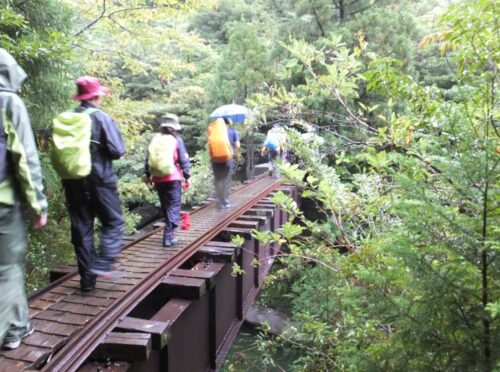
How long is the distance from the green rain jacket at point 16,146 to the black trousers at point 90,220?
92 centimetres

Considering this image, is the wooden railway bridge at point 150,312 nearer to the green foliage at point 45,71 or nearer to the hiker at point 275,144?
the hiker at point 275,144

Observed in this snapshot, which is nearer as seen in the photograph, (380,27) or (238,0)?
(380,27)

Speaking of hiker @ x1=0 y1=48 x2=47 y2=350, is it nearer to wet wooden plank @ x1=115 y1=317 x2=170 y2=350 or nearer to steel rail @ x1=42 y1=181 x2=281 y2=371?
steel rail @ x1=42 y1=181 x2=281 y2=371

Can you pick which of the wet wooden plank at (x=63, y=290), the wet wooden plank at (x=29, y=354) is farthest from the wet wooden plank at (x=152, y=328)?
the wet wooden plank at (x=63, y=290)

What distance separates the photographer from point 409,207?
73.6 inches

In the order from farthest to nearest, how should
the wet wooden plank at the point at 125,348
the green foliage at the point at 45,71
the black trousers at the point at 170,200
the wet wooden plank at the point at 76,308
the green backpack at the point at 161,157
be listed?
1. the green foliage at the point at 45,71
2. the black trousers at the point at 170,200
3. the green backpack at the point at 161,157
4. the wet wooden plank at the point at 76,308
5. the wet wooden plank at the point at 125,348

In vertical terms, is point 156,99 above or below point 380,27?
below

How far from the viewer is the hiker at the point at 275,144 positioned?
366 cm

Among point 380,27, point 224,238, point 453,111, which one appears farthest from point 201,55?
point 453,111

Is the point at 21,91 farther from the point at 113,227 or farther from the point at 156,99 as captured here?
the point at 156,99

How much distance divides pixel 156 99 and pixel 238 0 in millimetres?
8264

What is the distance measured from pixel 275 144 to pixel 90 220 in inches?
253

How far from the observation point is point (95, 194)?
9.91 ft

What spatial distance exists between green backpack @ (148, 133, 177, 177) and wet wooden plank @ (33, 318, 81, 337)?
6.51ft
